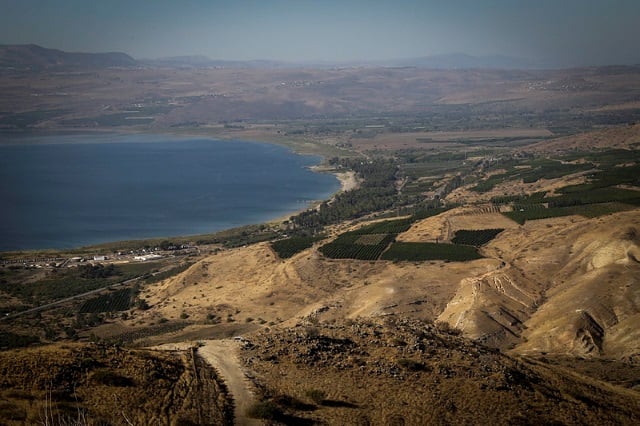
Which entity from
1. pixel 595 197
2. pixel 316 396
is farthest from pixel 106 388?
pixel 595 197

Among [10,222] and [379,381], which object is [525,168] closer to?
[10,222]

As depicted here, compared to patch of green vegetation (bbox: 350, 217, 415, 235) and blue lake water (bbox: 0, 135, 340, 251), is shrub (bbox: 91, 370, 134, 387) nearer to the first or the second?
patch of green vegetation (bbox: 350, 217, 415, 235)

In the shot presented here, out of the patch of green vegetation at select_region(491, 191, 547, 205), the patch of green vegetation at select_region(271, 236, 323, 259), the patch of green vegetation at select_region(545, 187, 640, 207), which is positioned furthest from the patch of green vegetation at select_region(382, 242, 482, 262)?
the patch of green vegetation at select_region(491, 191, 547, 205)

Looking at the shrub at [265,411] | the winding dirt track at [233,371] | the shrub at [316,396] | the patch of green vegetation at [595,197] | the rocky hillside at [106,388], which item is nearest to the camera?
the rocky hillside at [106,388]

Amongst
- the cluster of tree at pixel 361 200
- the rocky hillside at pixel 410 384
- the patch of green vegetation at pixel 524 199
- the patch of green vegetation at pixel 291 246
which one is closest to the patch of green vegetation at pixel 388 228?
the patch of green vegetation at pixel 291 246

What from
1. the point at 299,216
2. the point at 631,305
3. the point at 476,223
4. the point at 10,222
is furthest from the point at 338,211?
the point at 631,305

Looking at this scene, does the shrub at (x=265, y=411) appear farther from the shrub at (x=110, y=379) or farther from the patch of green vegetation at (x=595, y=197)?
the patch of green vegetation at (x=595, y=197)

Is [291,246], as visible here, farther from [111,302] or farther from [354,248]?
[111,302]

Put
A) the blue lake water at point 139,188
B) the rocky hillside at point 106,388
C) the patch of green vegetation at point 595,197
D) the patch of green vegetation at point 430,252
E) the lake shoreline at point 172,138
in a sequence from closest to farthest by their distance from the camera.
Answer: the rocky hillside at point 106,388 → the patch of green vegetation at point 430,252 → the patch of green vegetation at point 595,197 → the lake shoreline at point 172,138 → the blue lake water at point 139,188
